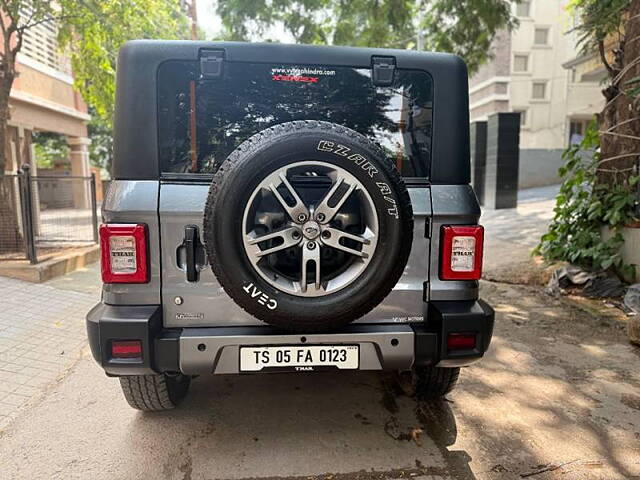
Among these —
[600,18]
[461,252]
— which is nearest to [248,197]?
[461,252]

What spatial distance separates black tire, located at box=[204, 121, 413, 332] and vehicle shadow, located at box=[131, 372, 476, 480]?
0.80m

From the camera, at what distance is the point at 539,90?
27625mm

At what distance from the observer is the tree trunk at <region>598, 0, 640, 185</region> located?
553 centimetres

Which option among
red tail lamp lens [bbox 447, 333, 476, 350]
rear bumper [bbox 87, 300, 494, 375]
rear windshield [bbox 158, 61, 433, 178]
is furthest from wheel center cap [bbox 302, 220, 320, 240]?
red tail lamp lens [bbox 447, 333, 476, 350]

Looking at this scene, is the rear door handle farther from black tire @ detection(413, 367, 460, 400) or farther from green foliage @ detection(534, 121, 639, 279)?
green foliage @ detection(534, 121, 639, 279)

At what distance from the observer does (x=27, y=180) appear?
6.50 meters

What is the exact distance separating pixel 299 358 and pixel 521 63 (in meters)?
29.5

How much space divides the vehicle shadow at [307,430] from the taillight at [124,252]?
1016mm

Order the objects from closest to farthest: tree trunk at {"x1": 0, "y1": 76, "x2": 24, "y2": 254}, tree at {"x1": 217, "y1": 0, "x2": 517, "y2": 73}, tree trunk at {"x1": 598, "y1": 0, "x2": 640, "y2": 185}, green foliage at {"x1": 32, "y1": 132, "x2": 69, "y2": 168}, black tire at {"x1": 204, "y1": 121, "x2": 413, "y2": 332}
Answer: black tire at {"x1": 204, "y1": 121, "x2": 413, "y2": 332} < tree trunk at {"x1": 598, "y1": 0, "x2": 640, "y2": 185} < tree trunk at {"x1": 0, "y1": 76, "x2": 24, "y2": 254} < tree at {"x1": 217, "y1": 0, "x2": 517, "y2": 73} < green foliage at {"x1": 32, "y1": 132, "x2": 69, "y2": 168}

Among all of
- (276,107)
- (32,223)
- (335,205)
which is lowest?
(32,223)

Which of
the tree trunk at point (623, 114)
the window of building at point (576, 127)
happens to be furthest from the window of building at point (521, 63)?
the tree trunk at point (623, 114)

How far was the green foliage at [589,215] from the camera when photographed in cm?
564

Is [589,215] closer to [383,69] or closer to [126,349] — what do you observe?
[383,69]

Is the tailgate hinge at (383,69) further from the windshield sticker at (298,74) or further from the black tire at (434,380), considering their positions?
the black tire at (434,380)
